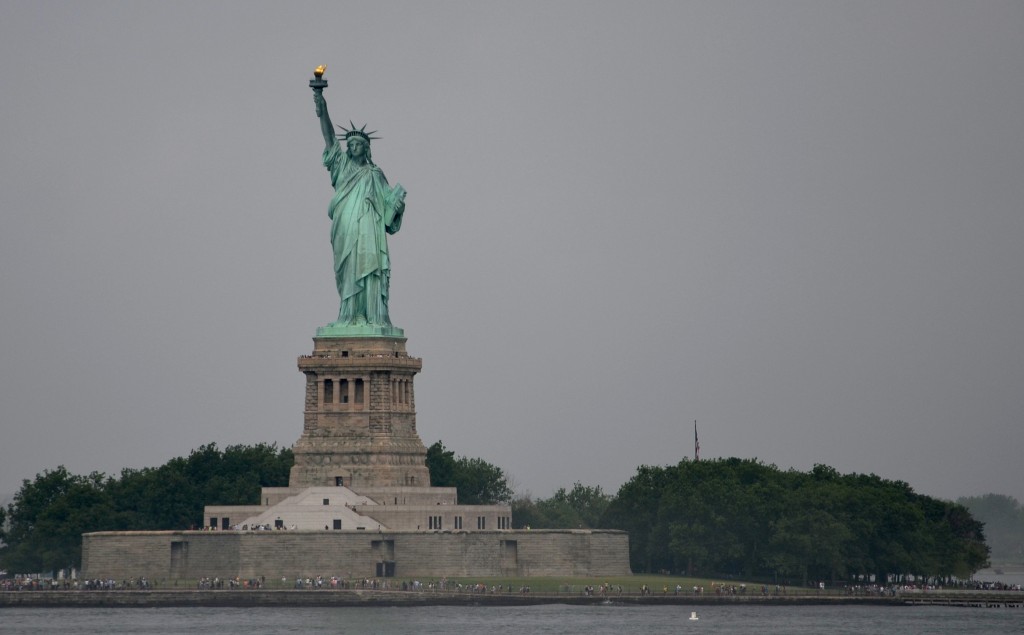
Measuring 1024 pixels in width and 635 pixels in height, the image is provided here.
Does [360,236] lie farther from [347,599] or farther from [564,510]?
[564,510]

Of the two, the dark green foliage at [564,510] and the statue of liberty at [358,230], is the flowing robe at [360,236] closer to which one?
the statue of liberty at [358,230]

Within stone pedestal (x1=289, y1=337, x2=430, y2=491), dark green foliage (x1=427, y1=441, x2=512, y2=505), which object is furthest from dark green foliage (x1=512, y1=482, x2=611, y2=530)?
stone pedestal (x1=289, y1=337, x2=430, y2=491)

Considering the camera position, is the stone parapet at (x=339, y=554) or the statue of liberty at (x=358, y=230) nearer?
the stone parapet at (x=339, y=554)

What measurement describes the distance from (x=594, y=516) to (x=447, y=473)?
67.2 ft

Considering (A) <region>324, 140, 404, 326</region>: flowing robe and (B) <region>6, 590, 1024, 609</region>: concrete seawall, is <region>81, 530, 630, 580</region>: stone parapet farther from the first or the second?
(A) <region>324, 140, 404, 326</region>: flowing robe

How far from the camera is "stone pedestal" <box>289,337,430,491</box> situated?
110 metres

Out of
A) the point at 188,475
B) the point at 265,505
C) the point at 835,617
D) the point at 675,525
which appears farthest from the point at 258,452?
the point at 835,617

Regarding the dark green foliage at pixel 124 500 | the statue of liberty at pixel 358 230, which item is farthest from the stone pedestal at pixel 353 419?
the dark green foliage at pixel 124 500

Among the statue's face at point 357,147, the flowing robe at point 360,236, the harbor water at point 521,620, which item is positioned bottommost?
the harbor water at point 521,620

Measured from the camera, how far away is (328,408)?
11038 cm

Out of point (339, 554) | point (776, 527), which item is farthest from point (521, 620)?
point (776, 527)

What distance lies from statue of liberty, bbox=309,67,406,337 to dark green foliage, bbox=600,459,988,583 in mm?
17816

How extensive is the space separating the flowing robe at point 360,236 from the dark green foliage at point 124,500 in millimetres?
12980

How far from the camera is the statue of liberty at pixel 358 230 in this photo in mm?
111062
